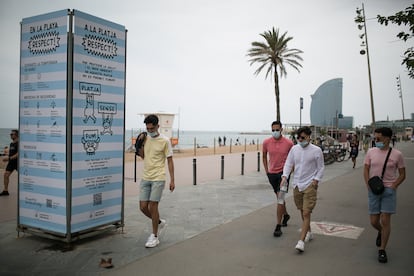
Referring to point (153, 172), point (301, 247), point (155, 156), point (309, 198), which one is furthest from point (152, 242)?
point (309, 198)

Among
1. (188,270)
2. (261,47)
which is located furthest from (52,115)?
(261,47)

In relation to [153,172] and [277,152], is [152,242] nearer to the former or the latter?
[153,172]

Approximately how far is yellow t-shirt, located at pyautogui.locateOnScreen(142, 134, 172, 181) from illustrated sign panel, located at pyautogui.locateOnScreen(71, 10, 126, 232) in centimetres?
79

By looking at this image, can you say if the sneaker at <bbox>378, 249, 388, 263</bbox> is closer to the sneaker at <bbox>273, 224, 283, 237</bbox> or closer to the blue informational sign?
the sneaker at <bbox>273, 224, 283, 237</bbox>

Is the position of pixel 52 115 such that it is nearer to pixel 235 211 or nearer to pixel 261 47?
pixel 235 211

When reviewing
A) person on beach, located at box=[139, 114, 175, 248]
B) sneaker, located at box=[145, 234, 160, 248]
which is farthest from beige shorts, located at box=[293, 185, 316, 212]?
sneaker, located at box=[145, 234, 160, 248]

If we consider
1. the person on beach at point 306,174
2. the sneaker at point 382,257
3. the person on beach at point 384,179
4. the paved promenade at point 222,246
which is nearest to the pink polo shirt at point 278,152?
the person on beach at point 306,174

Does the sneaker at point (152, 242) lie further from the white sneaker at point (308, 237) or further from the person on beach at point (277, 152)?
the white sneaker at point (308, 237)

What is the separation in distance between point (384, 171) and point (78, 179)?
14.0 ft

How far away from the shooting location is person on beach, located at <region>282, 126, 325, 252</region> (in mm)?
5043

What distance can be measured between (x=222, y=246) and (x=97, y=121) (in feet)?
8.81

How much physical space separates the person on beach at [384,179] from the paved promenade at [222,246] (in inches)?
17.1

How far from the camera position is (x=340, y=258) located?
477 cm

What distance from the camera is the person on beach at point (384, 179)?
4637mm
